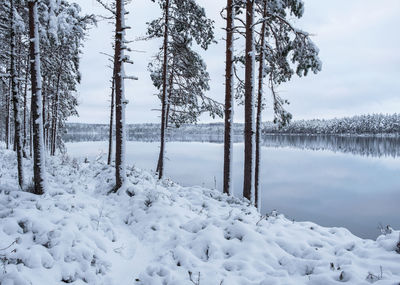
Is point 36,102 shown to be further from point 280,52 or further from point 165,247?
point 280,52

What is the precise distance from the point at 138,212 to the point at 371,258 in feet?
17.2

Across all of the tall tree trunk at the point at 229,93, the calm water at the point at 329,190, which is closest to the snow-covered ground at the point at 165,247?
the tall tree trunk at the point at 229,93

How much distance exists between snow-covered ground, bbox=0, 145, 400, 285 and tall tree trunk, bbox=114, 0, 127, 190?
1556 mm

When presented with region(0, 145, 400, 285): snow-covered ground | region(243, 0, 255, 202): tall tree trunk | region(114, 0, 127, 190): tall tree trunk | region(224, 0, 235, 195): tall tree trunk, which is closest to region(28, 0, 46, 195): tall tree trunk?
region(0, 145, 400, 285): snow-covered ground

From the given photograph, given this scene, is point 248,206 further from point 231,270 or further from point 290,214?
point 290,214

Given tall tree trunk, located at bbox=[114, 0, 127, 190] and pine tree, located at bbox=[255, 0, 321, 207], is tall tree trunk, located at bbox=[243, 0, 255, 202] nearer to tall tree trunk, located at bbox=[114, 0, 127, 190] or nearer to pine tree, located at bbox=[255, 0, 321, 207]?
pine tree, located at bbox=[255, 0, 321, 207]

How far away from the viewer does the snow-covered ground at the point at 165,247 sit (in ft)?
14.0

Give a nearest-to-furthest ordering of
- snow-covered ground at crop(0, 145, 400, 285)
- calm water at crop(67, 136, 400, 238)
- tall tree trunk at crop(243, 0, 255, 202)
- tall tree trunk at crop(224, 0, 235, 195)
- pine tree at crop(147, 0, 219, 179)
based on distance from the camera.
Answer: snow-covered ground at crop(0, 145, 400, 285) → tall tree trunk at crop(243, 0, 255, 202) → tall tree trunk at crop(224, 0, 235, 195) → pine tree at crop(147, 0, 219, 179) → calm water at crop(67, 136, 400, 238)

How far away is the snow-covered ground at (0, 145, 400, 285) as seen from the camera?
4.27 metres

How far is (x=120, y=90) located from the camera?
8.48 meters

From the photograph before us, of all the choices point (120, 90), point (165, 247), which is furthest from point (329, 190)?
point (165, 247)

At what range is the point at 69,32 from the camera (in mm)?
7570

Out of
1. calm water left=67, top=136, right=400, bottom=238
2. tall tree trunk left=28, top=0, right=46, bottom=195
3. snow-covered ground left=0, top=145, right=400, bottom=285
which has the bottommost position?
calm water left=67, top=136, right=400, bottom=238

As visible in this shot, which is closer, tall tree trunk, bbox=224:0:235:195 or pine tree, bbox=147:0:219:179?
tall tree trunk, bbox=224:0:235:195
